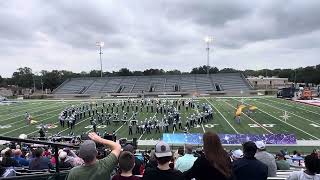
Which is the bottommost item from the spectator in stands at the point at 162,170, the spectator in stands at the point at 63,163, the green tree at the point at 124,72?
the spectator in stands at the point at 63,163

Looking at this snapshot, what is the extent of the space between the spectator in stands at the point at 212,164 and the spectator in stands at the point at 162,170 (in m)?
0.24

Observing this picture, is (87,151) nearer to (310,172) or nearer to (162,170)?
(162,170)

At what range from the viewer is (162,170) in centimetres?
332

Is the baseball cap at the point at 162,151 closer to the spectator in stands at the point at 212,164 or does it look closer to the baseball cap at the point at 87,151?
the spectator in stands at the point at 212,164

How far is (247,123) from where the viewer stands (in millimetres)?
27578

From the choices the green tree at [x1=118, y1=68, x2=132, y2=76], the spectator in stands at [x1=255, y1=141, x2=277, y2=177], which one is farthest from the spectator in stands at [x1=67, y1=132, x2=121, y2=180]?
the green tree at [x1=118, y1=68, x2=132, y2=76]

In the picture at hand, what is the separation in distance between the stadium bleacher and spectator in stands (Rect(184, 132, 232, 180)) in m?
64.4

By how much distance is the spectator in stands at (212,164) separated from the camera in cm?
350

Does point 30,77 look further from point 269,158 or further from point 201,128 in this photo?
point 269,158

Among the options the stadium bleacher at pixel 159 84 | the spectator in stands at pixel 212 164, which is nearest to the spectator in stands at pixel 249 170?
the spectator in stands at pixel 212 164

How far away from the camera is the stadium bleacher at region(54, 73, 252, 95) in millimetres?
70750

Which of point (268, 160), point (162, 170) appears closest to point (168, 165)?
point (162, 170)

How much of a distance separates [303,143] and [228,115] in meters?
12.7

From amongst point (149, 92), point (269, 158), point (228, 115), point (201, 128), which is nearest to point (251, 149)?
point (269, 158)
